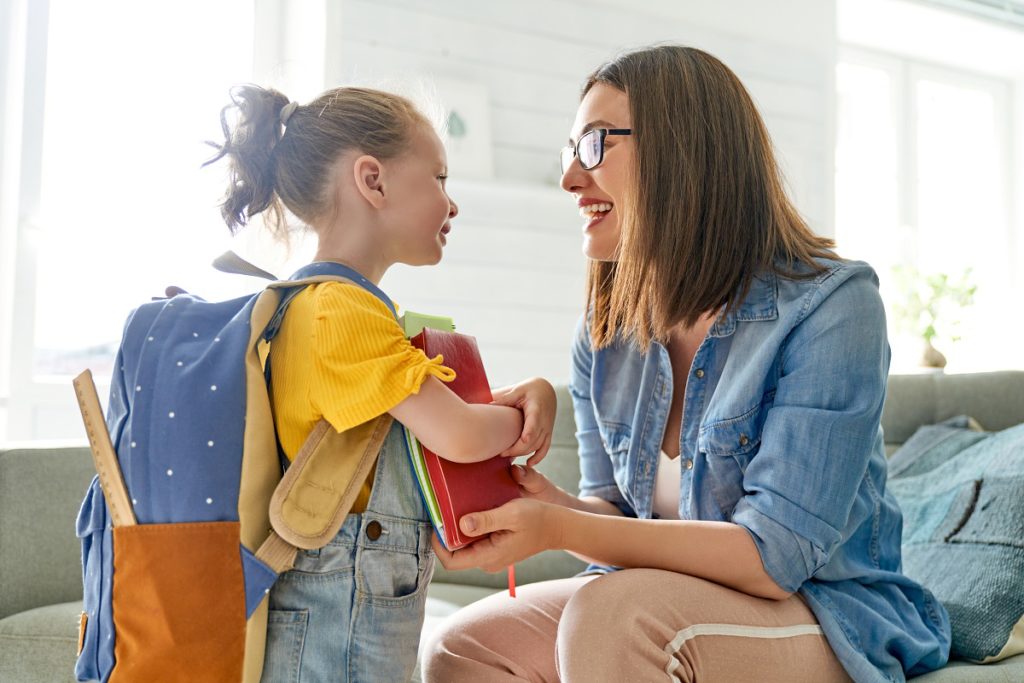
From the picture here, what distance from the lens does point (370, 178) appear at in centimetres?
128

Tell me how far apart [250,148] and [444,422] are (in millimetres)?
517

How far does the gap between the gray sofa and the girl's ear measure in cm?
77

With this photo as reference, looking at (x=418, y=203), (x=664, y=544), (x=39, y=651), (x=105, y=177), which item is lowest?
(x=39, y=651)

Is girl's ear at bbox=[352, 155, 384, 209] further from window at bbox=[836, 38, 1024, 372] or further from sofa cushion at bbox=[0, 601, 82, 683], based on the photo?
window at bbox=[836, 38, 1024, 372]

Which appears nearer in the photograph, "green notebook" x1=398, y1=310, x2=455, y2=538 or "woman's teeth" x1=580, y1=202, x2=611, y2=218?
"green notebook" x1=398, y1=310, x2=455, y2=538

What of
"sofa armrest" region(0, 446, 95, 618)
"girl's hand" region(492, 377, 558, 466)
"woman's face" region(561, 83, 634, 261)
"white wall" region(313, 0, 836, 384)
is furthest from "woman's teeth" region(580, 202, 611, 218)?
"white wall" region(313, 0, 836, 384)

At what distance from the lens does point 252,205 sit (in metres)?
1.33

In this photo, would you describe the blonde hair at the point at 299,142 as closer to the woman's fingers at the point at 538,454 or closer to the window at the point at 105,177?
the woman's fingers at the point at 538,454

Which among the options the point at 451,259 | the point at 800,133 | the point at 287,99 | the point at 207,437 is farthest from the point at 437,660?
the point at 800,133

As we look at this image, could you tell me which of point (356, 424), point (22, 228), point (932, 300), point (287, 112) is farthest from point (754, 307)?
point (932, 300)

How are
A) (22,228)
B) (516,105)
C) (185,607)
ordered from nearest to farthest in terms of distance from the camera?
(185,607) < (22,228) < (516,105)

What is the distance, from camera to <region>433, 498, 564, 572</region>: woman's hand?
3.56 feet

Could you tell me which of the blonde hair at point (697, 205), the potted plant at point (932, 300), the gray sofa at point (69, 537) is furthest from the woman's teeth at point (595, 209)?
the potted plant at point (932, 300)

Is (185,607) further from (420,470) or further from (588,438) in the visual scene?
(588,438)
